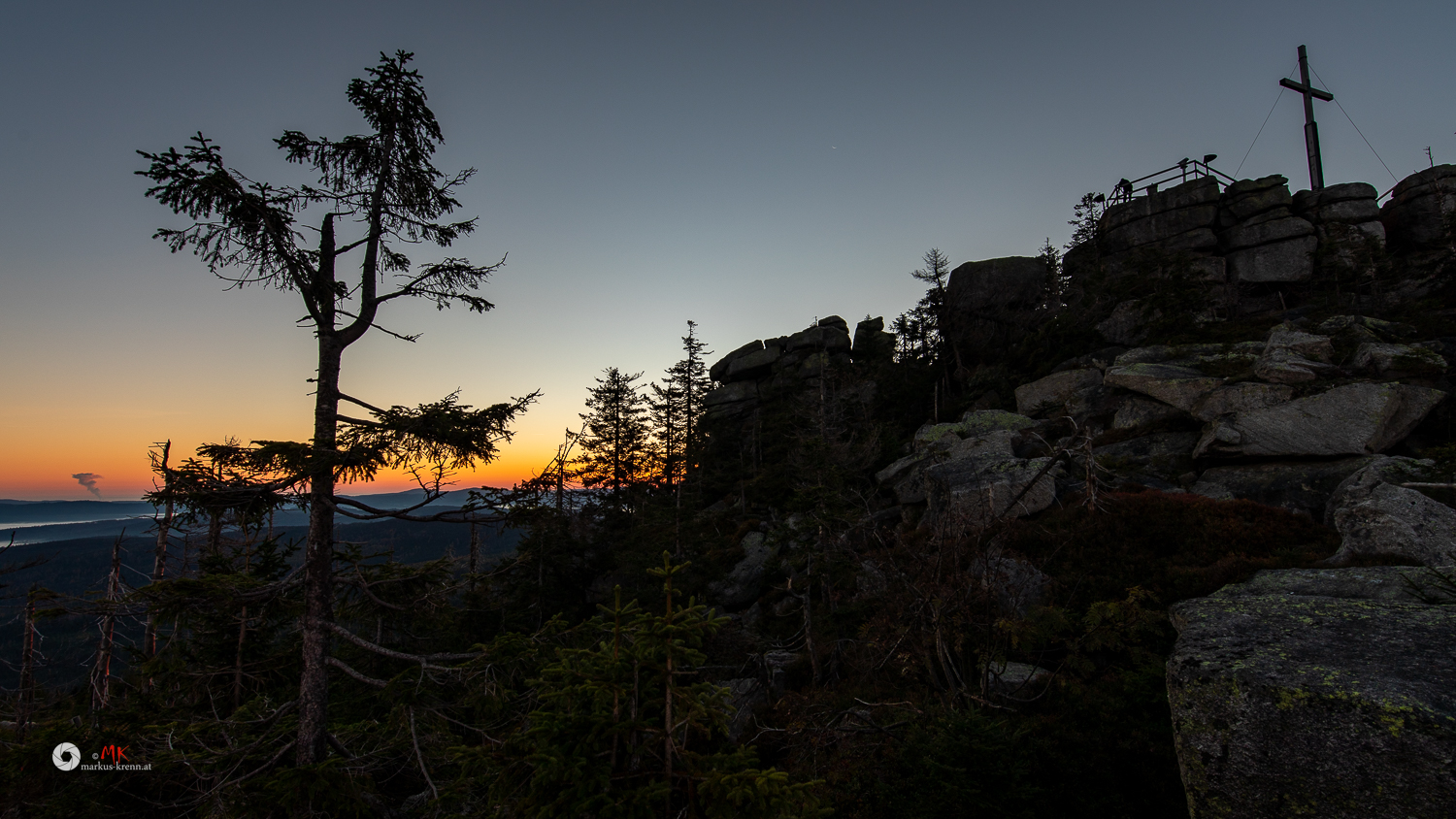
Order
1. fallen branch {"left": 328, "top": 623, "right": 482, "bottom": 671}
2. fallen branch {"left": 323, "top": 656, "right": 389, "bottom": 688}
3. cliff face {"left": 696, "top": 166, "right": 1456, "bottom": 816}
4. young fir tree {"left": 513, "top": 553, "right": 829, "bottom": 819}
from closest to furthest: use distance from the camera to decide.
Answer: young fir tree {"left": 513, "top": 553, "right": 829, "bottom": 819} → cliff face {"left": 696, "top": 166, "right": 1456, "bottom": 816} → fallen branch {"left": 328, "top": 623, "right": 482, "bottom": 671} → fallen branch {"left": 323, "top": 656, "right": 389, "bottom": 688}

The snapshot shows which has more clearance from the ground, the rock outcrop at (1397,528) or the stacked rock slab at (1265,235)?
the stacked rock slab at (1265,235)

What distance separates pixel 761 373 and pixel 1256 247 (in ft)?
116

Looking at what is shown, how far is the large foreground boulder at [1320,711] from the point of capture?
141 inches

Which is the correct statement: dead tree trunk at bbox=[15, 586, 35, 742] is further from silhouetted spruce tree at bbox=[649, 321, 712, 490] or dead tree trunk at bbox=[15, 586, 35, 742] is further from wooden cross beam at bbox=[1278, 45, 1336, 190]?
wooden cross beam at bbox=[1278, 45, 1336, 190]

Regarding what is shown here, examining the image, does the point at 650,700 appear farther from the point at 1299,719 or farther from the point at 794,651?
the point at 794,651

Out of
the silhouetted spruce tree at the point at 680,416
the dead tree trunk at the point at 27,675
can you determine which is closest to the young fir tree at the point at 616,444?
the silhouetted spruce tree at the point at 680,416

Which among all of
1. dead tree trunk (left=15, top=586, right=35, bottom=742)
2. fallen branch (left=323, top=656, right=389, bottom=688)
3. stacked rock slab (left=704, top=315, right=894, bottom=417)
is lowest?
dead tree trunk (left=15, top=586, right=35, bottom=742)

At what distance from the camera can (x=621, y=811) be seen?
3.09 meters

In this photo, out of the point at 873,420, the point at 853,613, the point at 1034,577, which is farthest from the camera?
the point at 873,420

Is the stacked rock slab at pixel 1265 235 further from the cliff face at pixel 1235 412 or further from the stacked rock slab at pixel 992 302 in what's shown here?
the stacked rock slab at pixel 992 302

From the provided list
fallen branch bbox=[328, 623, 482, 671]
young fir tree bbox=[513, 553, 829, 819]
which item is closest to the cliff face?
young fir tree bbox=[513, 553, 829, 819]

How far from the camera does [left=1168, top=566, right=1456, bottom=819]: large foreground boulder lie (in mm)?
3582

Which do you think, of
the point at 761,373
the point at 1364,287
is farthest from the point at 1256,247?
the point at 761,373

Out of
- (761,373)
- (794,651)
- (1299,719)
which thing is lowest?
(794,651)
